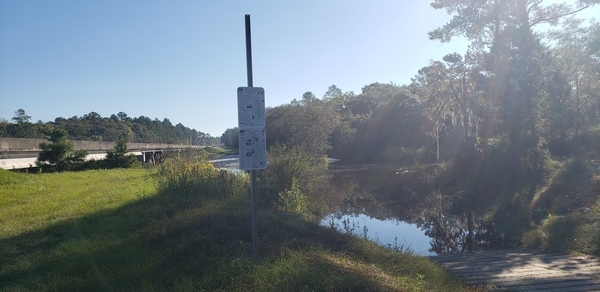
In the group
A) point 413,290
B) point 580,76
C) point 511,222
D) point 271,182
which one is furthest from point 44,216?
point 580,76

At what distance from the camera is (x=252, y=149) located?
530 cm

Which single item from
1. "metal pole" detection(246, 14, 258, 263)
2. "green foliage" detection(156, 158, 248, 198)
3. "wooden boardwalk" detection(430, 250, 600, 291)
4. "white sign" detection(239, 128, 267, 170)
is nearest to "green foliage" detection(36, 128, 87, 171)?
"green foliage" detection(156, 158, 248, 198)

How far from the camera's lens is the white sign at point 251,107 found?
17.1 ft

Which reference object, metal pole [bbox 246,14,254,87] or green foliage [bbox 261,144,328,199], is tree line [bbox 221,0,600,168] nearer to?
green foliage [bbox 261,144,328,199]

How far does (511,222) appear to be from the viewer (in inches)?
540

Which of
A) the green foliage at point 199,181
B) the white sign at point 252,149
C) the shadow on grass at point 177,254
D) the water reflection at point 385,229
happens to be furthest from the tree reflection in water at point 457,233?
the white sign at point 252,149

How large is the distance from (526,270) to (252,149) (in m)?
5.71

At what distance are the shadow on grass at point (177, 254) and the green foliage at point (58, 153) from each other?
109 ft

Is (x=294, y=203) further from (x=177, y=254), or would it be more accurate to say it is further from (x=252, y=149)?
(x=252, y=149)

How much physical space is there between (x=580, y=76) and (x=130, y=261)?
107 ft

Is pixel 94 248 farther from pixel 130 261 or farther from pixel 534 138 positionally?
pixel 534 138

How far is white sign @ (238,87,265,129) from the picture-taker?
17.1ft

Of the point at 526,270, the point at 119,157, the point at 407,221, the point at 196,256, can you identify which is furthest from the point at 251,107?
the point at 119,157

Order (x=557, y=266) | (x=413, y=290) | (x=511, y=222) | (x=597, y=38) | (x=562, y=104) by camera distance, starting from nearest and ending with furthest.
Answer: (x=413, y=290) → (x=557, y=266) → (x=511, y=222) → (x=597, y=38) → (x=562, y=104)
